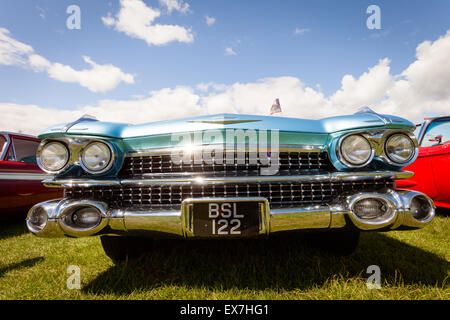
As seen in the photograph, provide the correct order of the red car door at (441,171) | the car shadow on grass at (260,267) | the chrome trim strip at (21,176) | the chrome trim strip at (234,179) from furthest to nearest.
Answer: the chrome trim strip at (21,176) < the red car door at (441,171) < the car shadow on grass at (260,267) < the chrome trim strip at (234,179)

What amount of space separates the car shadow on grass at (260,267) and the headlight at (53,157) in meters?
0.86

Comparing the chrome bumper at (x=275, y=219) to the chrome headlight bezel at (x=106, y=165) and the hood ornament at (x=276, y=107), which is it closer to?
the chrome headlight bezel at (x=106, y=165)

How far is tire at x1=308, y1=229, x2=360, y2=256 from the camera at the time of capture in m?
1.91

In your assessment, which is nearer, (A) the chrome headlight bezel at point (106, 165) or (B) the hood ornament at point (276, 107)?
(A) the chrome headlight bezel at point (106, 165)

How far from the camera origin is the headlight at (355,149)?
5.05 feet

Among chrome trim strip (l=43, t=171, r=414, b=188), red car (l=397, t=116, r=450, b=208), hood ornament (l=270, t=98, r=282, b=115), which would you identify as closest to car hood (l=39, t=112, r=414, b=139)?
chrome trim strip (l=43, t=171, r=414, b=188)

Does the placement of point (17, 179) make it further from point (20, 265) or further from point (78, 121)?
point (78, 121)

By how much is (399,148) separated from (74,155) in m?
2.14

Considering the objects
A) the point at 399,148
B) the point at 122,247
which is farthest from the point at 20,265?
the point at 399,148

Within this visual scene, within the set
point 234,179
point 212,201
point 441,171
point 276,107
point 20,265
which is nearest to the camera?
point 212,201

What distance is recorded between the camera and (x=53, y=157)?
158 cm

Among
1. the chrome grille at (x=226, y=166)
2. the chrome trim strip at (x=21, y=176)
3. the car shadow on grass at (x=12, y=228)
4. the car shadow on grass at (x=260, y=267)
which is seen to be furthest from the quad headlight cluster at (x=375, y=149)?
the car shadow on grass at (x=12, y=228)

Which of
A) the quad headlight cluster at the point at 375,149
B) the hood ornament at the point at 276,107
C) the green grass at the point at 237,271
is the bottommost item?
Result: the green grass at the point at 237,271

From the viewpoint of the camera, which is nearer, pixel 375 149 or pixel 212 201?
pixel 212 201
